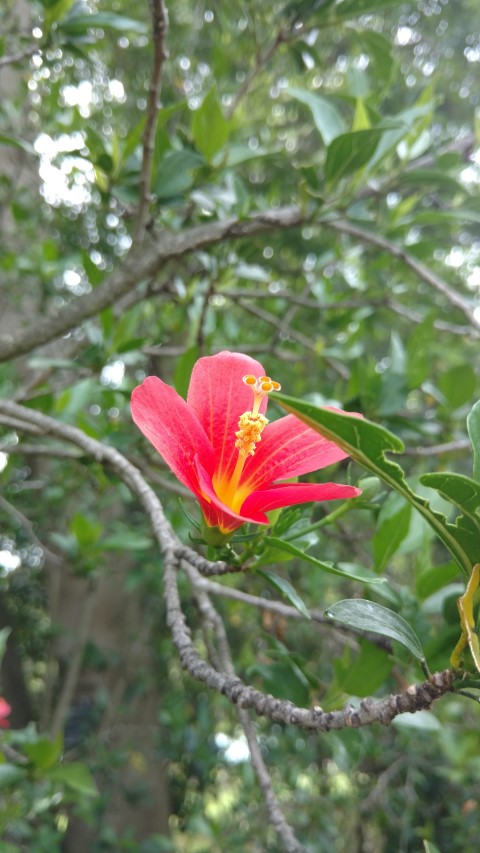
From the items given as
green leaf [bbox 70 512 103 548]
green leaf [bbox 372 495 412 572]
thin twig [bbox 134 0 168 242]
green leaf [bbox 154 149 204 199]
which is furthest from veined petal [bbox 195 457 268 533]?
green leaf [bbox 70 512 103 548]

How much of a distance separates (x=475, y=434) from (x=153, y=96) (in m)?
0.81

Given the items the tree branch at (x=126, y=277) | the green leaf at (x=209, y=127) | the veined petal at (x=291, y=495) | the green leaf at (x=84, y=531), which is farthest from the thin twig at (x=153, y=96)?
the green leaf at (x=84, y=531)

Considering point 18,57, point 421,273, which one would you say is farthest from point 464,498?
point 18,57

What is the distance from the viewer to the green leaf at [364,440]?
443 mm

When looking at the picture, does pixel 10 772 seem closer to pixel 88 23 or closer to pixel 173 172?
pixel 173 172

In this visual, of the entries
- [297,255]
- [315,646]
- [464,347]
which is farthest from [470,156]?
[315,646]

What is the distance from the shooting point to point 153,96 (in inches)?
41.3

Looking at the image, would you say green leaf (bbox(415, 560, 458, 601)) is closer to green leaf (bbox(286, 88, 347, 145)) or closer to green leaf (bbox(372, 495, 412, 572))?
green leaf (bbox(372, 495, 412, 572))

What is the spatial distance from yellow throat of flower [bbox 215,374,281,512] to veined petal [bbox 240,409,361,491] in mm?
10

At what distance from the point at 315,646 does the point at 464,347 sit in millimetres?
1749

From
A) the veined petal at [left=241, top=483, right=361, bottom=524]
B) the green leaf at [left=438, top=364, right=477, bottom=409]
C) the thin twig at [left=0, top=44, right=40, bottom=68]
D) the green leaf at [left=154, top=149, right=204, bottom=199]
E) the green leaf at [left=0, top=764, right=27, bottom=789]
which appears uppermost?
the thin twig at [left=0, top=44, right=40, bottom=68]

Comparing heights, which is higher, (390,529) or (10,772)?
(390,529)

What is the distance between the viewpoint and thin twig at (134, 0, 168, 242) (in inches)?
37.4

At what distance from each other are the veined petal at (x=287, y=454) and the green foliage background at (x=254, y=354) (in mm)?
75
